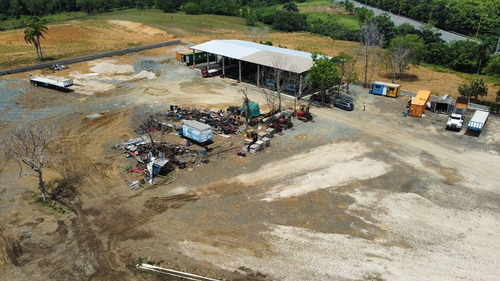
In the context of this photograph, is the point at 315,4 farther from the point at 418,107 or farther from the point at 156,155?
the point at 156,155

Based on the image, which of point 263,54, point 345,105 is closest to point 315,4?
point 263,54

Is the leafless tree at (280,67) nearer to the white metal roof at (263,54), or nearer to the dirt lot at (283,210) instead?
the white metal roof at (263,54)

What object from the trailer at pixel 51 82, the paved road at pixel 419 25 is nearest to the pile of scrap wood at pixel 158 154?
the trailer at pixel 51 82

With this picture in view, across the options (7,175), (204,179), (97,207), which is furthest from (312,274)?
(7,175)

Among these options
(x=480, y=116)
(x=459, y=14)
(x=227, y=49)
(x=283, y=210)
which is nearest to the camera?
(x=283, y=210)

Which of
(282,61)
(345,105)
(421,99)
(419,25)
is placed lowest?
(345,105)

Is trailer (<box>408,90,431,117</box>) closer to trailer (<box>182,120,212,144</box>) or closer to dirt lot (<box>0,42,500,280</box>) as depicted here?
dirt lot (<box>0,42,500,280</box>)
